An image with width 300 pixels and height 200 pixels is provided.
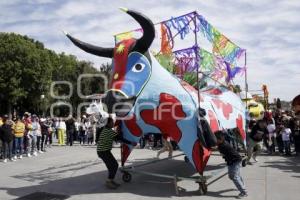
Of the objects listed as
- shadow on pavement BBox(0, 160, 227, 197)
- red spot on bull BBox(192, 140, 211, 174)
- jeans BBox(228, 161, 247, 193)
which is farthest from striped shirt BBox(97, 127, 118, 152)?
jeans BBox(228, 161, 247, 193)

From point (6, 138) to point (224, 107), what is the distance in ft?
26.4

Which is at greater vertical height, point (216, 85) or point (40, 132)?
point (216, 85)

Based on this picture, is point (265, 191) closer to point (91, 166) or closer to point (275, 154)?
point (91, 166)

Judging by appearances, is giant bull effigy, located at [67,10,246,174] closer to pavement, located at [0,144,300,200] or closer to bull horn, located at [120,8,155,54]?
bull horn, located at [120,8,155,54]

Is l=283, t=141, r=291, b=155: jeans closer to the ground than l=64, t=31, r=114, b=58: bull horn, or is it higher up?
closer to the ground

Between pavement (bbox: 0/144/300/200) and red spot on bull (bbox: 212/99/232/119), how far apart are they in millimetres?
1577

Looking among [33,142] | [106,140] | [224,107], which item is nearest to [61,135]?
[33,142]

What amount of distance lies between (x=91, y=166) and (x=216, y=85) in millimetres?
4845

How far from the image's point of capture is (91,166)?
1313 cm

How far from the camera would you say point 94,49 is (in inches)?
373

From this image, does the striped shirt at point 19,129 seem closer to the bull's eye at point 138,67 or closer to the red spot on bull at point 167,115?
the red spot on bull at point 167,115

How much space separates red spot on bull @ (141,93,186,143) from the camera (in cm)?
905

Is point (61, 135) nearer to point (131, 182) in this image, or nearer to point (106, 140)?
point (131, 182)

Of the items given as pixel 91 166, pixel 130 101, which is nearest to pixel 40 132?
pixel 91 166
